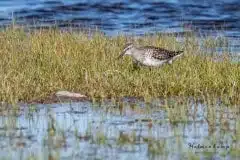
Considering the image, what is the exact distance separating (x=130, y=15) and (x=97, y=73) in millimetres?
13348

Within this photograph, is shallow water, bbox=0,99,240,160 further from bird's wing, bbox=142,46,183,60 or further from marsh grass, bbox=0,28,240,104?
bird's wing, bbox=142,46,183,60

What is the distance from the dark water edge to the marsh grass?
18.9 feet

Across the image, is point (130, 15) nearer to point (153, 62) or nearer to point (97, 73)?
point (153, 62)

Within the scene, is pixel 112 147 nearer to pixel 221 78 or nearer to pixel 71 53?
pixel 221 78

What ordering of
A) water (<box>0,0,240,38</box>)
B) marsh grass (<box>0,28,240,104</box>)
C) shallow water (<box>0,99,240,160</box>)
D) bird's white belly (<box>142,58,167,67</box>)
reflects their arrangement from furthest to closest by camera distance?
water (<box>0,0,240,38</box>) → bird's white belly (<box>142,58,167,67</box>) → marsh grass (<box>0,28,240,104</box>) → shallow water (<box>0,99,240,160</box>)

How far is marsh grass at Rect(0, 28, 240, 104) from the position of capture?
1187cm

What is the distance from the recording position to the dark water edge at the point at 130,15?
22.2 metres

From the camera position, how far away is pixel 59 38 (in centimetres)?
1563

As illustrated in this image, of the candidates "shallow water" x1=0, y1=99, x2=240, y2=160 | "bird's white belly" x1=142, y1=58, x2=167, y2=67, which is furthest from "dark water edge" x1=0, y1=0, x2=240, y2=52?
"shallow water" x1=0, y1=99, x2=240, y2=160

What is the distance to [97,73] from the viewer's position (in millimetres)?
12555

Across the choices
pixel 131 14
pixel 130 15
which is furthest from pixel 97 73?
pixel 131 14

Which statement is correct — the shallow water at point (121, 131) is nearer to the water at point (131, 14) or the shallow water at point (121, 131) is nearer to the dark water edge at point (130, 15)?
the dark water edge at point (130, 15)

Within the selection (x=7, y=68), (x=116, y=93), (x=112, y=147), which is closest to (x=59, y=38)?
(x=7, y=68)

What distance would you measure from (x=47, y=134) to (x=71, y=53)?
5125mm
